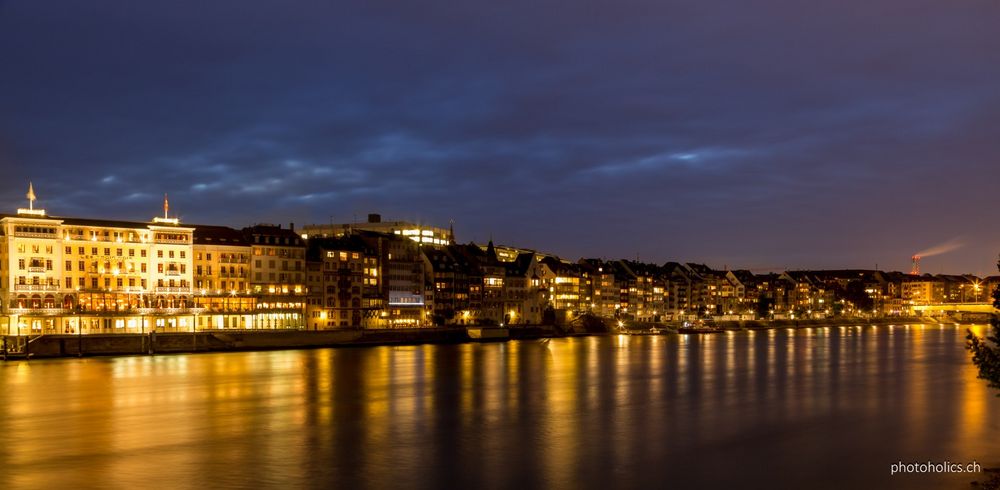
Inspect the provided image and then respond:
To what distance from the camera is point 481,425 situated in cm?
3281

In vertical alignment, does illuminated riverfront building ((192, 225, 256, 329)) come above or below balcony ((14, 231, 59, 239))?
below

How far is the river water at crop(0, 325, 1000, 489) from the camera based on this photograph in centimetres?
2420

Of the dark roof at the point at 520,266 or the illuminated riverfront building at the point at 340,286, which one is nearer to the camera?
the illuminated riverfront building at the point at 340,286

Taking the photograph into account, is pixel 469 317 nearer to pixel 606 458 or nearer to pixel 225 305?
pixel 225 305

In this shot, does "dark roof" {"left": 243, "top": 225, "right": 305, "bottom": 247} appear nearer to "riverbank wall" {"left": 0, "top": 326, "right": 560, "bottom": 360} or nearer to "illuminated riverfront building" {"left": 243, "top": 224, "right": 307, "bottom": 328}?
"illuminated riverfront building" {"left": 243, "top": 224, "right": 307, "bottom": 328}

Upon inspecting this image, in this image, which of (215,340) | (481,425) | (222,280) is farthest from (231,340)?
(481,425)

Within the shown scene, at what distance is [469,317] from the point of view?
104250mm

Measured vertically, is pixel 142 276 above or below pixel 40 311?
above

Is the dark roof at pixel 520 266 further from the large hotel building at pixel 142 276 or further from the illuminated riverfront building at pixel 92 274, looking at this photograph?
the illuminated riverfront building at pixel 92 274

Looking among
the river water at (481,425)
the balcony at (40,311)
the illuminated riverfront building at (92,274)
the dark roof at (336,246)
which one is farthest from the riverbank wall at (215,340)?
the dark roof at (336,246)

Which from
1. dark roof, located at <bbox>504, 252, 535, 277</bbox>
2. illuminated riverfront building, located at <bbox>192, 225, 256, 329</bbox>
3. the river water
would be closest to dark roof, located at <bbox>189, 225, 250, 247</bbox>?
illuminated riverfront building, located at <bbox>192, 225, 256, 329</bbox>

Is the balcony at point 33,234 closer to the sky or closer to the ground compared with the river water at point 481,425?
closer to the sky

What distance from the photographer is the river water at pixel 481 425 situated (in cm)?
2420

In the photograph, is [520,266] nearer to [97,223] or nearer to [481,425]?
[97,223]
